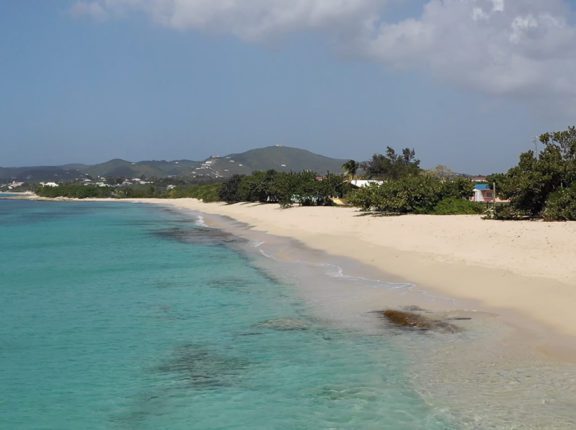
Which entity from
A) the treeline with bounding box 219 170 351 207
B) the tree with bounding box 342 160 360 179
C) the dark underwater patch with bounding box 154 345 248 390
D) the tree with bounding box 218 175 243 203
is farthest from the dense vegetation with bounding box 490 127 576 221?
the tree with bounding box 218 175 243 203

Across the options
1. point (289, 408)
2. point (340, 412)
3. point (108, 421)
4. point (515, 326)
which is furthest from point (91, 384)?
point (515, 326)

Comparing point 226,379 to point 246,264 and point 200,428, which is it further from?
point 246,264

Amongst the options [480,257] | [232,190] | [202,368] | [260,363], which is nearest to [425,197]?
[480,257]

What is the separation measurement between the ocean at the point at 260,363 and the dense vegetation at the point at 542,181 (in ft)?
51.0

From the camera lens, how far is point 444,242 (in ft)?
87.2

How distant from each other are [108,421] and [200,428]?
1.48 metres

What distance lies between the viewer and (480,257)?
861 inches

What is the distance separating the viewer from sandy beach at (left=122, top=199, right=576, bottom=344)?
15.1 meters

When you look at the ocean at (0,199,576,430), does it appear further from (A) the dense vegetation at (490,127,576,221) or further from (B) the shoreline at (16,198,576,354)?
(A) the dense vegetation at (490,127,576,221)

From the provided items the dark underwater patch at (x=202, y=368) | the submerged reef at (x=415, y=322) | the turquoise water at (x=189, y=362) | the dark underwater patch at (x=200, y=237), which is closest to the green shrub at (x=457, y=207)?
the dark underwater patch at (x=200, y=237)

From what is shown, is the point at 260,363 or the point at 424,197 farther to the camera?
the point at 424,197

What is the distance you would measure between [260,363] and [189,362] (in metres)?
1.45

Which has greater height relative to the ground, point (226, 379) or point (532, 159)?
point (532, 159)

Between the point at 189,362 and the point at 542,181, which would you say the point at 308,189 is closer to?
the point at 542,181
